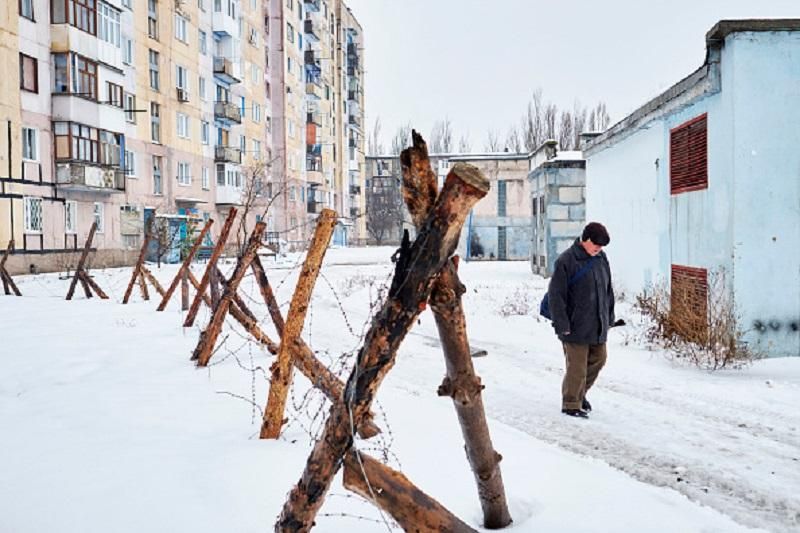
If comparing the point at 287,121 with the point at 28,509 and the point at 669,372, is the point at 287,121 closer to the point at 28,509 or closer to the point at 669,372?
the point at 669,372

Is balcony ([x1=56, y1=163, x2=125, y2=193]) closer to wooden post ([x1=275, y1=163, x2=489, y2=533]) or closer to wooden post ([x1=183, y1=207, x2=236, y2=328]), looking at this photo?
wooden post ([x1=183, y1=207, x2=236, y2=328])

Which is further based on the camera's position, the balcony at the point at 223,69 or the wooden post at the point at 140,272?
the balcony at the point at 223,69

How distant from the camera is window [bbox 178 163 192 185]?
122 feet

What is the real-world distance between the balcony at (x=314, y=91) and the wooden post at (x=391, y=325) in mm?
56706

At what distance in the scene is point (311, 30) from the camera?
184 feet

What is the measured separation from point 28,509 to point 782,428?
18.8ft

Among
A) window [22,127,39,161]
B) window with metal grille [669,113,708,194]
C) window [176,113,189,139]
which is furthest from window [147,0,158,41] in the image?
window with metal grille [669,113,708,194]

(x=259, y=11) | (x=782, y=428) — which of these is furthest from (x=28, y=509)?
(x=259, y=11)

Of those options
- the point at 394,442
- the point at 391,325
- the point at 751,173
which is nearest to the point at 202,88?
the point at 751,173

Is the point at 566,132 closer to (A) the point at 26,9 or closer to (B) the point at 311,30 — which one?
(B) the point at 311,30

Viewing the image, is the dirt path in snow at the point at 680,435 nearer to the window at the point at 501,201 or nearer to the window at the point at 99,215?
the window at the point at 99,215

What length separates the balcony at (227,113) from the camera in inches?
1619

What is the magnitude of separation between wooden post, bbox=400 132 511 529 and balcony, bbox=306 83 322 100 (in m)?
56.3

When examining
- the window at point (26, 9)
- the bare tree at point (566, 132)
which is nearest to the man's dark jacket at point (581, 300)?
the window at point (26, 9)
